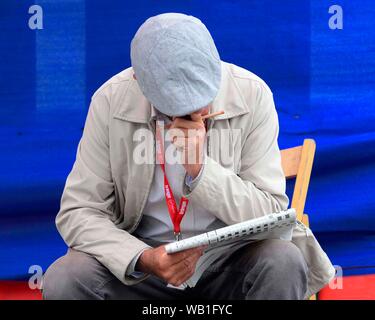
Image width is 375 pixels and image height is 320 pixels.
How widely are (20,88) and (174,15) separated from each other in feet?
3.13

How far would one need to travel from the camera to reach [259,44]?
318 centimetres

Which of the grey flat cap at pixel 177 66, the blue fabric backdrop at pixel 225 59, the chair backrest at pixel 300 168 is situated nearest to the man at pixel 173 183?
the grey flat cap at pixel 177 66

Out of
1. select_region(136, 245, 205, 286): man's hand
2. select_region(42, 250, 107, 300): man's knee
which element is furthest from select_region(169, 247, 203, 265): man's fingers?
select_region(42, 250, 107, 300): man's knee

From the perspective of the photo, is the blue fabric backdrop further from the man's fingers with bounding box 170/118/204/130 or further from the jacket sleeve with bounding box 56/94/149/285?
the man's fingers with bounding box 170/118/204/130

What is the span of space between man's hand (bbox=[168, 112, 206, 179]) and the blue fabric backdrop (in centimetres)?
82

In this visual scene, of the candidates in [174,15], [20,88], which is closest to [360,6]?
[174,15]

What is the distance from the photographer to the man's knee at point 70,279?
94.7 inches

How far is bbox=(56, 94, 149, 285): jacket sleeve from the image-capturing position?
8.19 ft

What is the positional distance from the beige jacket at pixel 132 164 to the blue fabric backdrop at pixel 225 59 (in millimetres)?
576

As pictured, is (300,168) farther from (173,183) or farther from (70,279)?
(70,279)

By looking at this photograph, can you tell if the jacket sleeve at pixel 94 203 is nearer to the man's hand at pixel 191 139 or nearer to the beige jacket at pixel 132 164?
the beige jacket at pixel 132 164

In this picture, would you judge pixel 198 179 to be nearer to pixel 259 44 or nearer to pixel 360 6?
pixel 259 44
